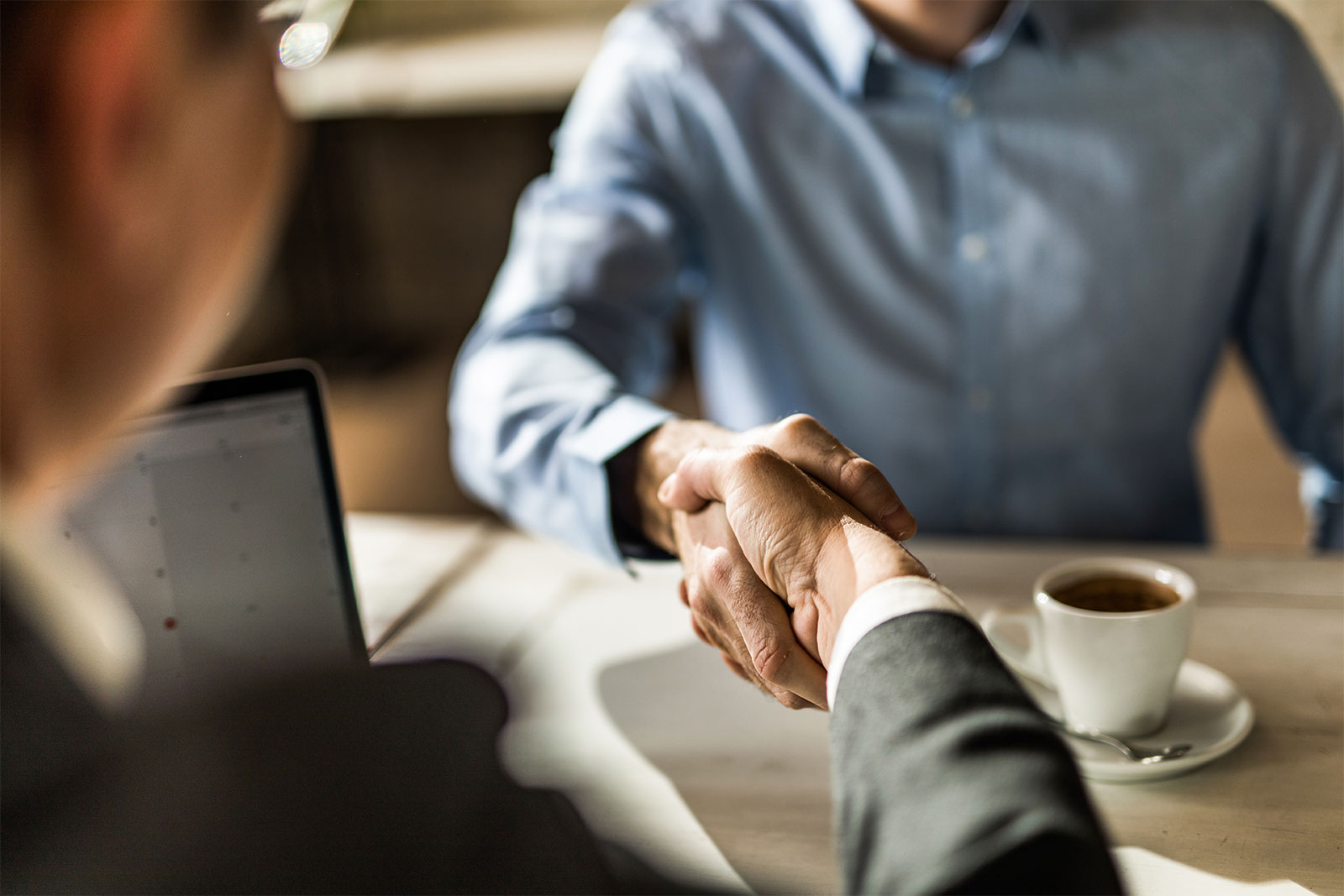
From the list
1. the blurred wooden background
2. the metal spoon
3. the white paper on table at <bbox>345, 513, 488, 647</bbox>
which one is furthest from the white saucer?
the blurred wooden background

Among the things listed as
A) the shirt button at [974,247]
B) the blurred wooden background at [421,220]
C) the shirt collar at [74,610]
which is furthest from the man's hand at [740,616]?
the blurred wooden background at [421,220]

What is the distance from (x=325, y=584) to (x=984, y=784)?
36 centimetres

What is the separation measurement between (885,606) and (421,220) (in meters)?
2.10

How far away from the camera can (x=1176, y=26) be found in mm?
778

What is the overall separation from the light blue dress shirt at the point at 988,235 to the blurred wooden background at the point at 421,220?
0.93 m

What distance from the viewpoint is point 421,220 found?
2.22 metres

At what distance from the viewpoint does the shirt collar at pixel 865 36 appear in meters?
0.76

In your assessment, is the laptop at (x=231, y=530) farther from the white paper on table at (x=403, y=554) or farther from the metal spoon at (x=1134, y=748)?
the metal spoon at (x=1134, y=748)

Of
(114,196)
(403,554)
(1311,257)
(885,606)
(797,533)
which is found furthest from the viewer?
(1311,257)

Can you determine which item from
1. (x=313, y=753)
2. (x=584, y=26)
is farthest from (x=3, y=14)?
(x=584, y=26)

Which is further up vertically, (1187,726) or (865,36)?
(865,36)

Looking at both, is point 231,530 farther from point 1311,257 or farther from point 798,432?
point 1311,257

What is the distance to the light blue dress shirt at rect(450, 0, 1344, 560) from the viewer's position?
0.77m

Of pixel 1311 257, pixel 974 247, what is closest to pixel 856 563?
pixel 974 247
